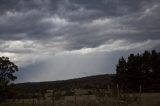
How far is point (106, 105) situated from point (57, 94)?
6.19 metres

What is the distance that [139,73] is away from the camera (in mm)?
83188

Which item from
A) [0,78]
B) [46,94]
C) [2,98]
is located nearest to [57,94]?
[46,94]

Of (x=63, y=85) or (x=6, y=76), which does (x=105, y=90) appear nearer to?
Answer: (x=6, y=76)

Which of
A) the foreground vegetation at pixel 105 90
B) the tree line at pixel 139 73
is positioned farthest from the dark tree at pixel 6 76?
the tree line at pixel 139 73

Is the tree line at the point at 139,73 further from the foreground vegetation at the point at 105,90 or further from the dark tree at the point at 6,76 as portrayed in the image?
the dark tree at the point at 6,76

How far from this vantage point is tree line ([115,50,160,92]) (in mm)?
81988

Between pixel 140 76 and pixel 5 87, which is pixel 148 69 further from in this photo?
pixel 5 87

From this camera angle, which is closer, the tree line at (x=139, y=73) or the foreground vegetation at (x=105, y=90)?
the foreground vegetation at (x=105, y=90)

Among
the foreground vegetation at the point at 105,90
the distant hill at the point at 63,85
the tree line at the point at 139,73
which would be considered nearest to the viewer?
the foreground vegetation at the point at 105,90

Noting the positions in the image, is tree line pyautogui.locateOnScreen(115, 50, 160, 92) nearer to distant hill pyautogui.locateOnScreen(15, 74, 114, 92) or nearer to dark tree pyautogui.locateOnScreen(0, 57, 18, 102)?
distant hill pyautogui.locateOnScreen(15, 74, 114, 92)

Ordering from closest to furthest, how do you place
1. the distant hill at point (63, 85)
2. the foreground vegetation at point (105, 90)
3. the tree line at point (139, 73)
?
1. the foreground vegetation at point (105, 90)
2. the distant hill at point (63, 85)
3. the tree line at point (139, 73)

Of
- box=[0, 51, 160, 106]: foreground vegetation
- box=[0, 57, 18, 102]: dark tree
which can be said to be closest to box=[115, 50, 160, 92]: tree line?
box=[0, 51, 160, 106]: foreground vegetation

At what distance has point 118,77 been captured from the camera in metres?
84.8

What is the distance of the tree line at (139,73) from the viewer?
269 feet
